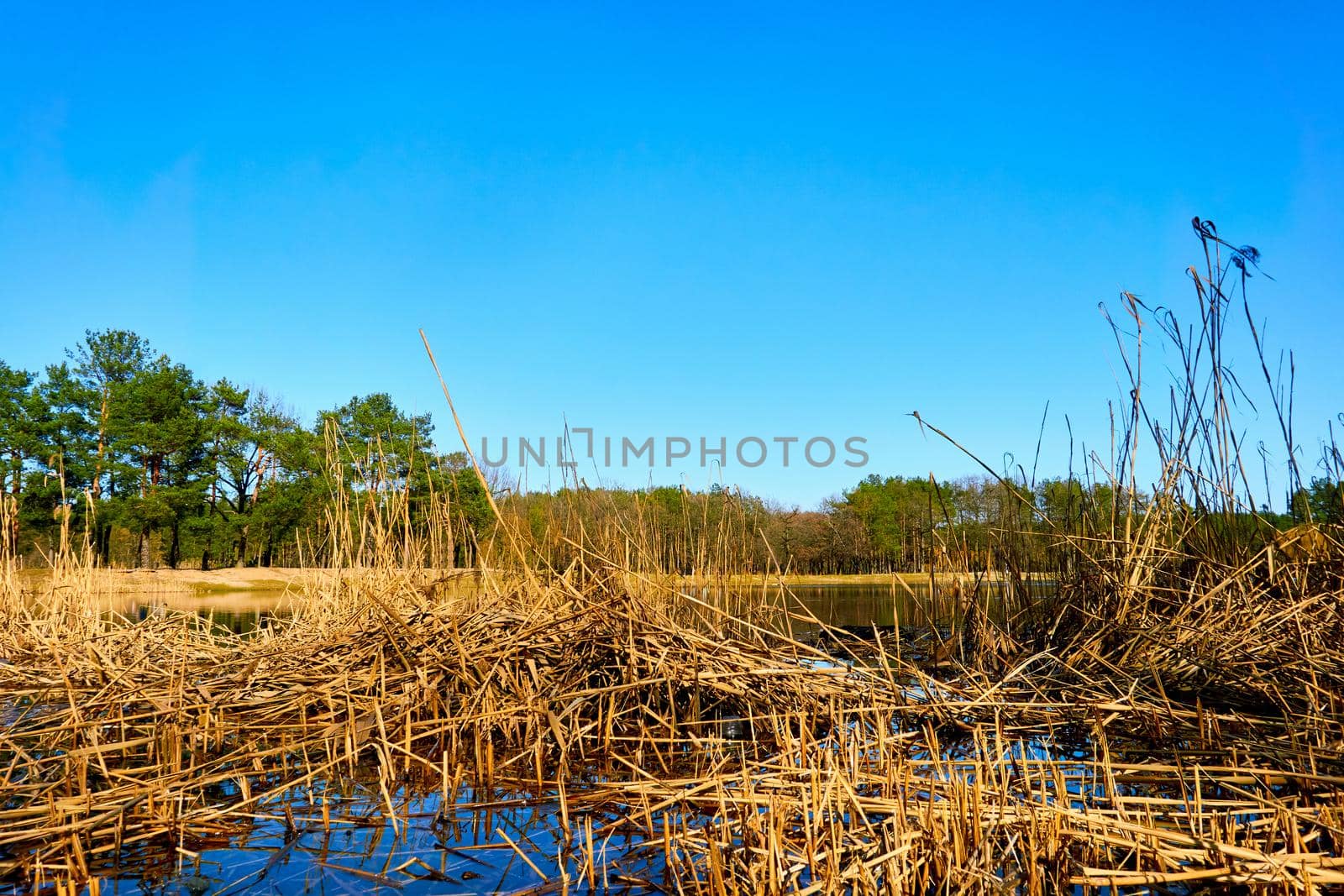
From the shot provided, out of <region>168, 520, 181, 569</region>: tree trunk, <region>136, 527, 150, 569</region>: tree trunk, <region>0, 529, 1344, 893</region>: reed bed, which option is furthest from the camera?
<region>168, 520, 181, 569</region>: tree trunk

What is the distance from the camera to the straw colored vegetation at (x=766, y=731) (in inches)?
71.2

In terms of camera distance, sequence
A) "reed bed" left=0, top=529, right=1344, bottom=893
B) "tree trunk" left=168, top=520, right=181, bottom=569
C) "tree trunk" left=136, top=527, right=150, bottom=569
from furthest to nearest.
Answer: "tree trunk" left=168, top=520, right=181, bottom=569, "tree trunk" left=136, top=527, right=150, bottom=569, "reed bed" left=0, top=529, right=1344, bottom=893

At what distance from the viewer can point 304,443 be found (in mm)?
36281

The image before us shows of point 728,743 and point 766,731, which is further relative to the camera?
point 766,731

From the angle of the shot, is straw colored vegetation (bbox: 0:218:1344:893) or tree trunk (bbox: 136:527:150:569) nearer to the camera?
straw colored vegetation (bbox: 0:218:1344:893)

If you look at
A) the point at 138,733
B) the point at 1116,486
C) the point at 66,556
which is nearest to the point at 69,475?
the point at 66,556

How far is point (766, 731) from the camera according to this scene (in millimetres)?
3371

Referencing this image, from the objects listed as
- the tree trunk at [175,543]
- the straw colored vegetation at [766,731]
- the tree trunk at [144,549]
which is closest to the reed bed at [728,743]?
the straw colored vegetation at [766,731]

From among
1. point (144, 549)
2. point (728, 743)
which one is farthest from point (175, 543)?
point (728, 743)

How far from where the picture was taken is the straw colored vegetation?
1.81m

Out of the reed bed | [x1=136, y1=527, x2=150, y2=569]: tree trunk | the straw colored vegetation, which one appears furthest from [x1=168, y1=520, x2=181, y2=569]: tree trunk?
the reed bed

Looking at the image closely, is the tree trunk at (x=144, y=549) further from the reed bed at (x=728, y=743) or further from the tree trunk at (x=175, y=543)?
the reed bed at (x=728, y=743)

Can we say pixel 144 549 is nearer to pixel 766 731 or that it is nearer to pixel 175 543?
pixel 175 543

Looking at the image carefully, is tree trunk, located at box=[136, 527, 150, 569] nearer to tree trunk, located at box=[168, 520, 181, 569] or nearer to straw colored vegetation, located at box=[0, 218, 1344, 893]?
tree trunk, located at box=[168, 520, 181, 569]
